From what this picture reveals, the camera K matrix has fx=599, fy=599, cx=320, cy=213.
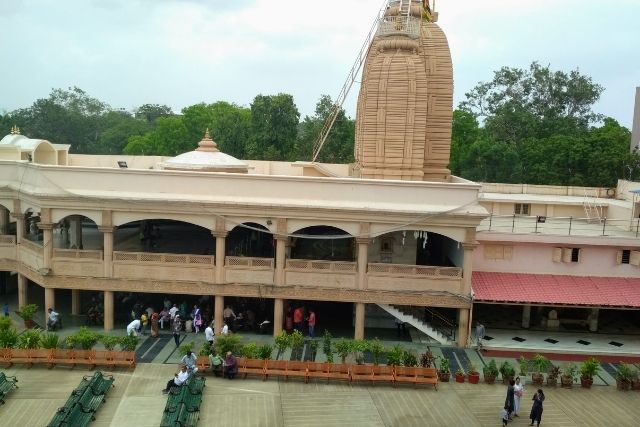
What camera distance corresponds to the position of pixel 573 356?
72.9ft

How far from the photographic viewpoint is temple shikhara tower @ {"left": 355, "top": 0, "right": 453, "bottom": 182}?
982 inches

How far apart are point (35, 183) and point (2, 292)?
7652 millimetres

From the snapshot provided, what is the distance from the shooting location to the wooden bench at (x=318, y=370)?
62.3 ft

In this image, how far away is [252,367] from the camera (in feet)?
63.0

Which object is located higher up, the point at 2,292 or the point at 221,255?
the point at 221,255

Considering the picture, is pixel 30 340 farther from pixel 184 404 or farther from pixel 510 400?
pixel 510 400

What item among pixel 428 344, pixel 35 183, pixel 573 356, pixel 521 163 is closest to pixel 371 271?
pixel 428 344

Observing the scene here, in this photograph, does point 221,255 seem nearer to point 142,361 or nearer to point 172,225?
point 142,361

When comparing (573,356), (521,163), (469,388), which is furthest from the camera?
(521,163)

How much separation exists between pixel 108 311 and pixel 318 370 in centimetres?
922

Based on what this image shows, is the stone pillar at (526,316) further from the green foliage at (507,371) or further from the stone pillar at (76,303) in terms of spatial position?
the stone pillar at (76,303)

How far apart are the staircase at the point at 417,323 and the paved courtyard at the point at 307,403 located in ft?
12.5

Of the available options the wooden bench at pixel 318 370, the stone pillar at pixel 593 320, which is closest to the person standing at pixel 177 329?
the wooden bench at pixel 318 370

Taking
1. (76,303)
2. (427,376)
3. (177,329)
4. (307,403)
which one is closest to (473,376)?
(427,376)
